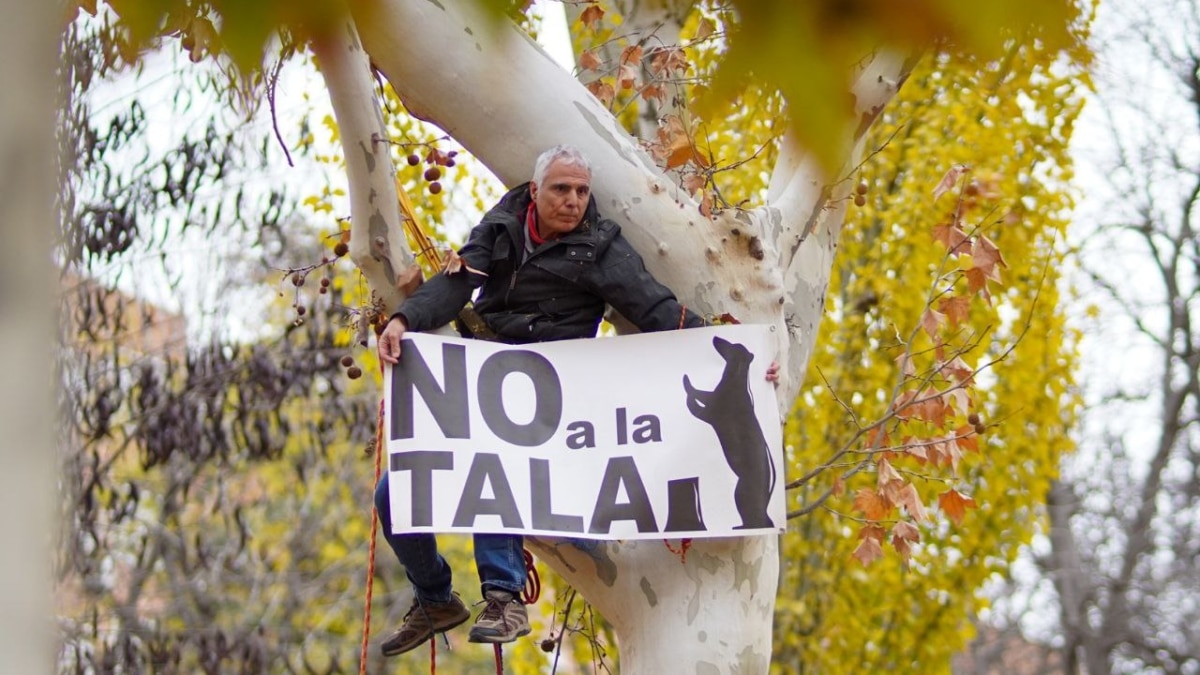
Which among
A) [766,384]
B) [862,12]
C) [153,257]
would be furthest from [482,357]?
[153,257]

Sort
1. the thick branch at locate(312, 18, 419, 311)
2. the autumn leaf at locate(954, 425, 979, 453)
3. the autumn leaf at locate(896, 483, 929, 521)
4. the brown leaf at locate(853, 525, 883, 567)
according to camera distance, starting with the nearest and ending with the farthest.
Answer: the thick branch at locate(312, 18, 419, 311)
the autumn leaf at locate(896, 483, 929, 521)
the autumn leaf at locate(954, 425, 979, 453)
the brown leaf at locate(853, 525, 883, 567)

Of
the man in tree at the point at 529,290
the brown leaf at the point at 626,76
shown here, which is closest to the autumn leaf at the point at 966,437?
the man in tree at the point at 529,290

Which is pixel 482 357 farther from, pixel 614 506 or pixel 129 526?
pixel 129 526

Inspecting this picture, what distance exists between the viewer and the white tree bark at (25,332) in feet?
4.43

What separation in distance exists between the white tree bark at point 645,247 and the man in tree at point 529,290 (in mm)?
111

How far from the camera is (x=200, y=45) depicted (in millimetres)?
2047

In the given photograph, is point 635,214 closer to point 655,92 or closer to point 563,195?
point 563,195

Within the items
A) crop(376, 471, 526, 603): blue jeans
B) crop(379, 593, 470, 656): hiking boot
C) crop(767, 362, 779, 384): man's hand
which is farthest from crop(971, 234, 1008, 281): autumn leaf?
crop(379, 593, 470, 656): hiking boot

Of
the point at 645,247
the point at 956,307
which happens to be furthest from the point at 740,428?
the point at 956,307

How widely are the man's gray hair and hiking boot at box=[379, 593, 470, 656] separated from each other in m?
1.49

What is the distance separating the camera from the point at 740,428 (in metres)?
4.36

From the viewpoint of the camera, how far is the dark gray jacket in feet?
14.2

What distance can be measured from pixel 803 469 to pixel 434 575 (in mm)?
4599

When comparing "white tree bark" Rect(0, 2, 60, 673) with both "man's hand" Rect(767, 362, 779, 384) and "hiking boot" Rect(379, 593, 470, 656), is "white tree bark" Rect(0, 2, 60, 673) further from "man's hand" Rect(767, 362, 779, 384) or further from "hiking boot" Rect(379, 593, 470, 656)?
"hiking boot" Rect(379, 593, 470, 656)
